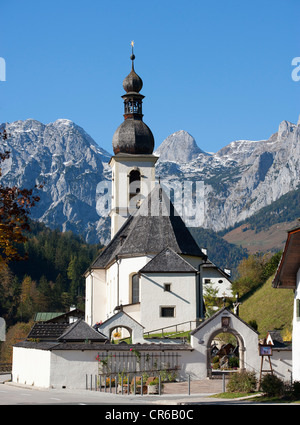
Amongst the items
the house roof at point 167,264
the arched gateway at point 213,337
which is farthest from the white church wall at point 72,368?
the house roof at point 167,264

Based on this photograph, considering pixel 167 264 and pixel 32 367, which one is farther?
pixel 167 264

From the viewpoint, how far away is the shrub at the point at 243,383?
27153 millimetres

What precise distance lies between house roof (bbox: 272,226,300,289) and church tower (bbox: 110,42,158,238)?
4709 cm

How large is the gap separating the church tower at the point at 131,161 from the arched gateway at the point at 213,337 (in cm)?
3717

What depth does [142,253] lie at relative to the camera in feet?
181

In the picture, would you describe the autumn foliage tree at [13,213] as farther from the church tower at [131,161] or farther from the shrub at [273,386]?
the church tower at [131,161]

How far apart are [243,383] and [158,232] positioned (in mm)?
29402

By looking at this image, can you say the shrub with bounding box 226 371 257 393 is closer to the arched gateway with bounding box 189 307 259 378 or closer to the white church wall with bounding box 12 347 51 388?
the arched gateway with bounding box 189 307 259 378

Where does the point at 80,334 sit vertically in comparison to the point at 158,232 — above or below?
below

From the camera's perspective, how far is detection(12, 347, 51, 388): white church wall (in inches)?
1375

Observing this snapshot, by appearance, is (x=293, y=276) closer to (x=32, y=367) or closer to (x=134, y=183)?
(x=32, y=367)

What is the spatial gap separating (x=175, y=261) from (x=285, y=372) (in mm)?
16894

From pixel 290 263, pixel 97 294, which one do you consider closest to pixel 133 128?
pixel 97 294
